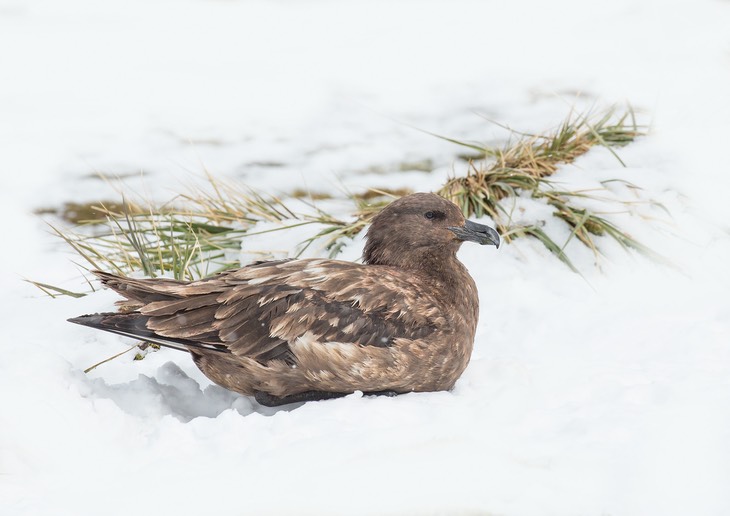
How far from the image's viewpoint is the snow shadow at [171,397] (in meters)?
4.14

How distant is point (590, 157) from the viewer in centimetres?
625

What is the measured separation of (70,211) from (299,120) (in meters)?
2.18

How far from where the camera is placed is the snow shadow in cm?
414

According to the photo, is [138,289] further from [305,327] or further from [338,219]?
[338,219]

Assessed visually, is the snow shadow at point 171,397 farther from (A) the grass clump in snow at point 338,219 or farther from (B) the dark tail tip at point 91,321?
(A) the grass clump in snow at point 338,219

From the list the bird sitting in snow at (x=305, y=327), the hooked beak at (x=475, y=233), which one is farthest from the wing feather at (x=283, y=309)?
the hooked beak at (x=475, y=233)

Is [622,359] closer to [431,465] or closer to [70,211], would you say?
[431,465]

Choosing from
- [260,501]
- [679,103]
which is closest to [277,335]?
[260,501]

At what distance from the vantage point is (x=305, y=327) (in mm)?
4215

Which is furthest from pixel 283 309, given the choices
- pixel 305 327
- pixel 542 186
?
pixel 542 186

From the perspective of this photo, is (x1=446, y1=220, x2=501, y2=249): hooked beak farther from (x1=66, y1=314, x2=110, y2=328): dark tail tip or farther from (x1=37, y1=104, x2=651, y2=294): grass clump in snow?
(x1=66, y1=314, x2=110, y2=328): dark tail tip

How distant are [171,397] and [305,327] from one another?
65cm

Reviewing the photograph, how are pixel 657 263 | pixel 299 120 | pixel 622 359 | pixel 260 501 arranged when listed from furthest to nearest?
pixel 299 120
pixel 657 263
pixel 622 359
pixel 260 501

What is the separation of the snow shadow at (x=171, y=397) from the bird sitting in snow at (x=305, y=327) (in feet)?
0.32
